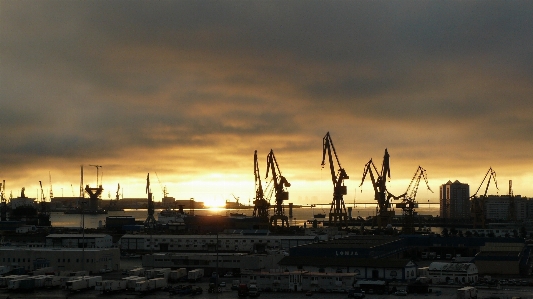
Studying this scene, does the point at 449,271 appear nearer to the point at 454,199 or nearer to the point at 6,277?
the point at 6,277

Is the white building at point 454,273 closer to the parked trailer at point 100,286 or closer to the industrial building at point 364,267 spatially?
the industrial building at point 364,267

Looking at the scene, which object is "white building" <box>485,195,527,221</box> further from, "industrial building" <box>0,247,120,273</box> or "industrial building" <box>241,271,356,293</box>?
"industrial building" <box>241,271,356,293</box>

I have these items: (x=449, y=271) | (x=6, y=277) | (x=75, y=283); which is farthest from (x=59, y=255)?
(x=449, y=271)

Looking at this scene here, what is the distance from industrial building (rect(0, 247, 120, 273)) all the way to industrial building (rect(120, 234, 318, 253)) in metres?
15.9

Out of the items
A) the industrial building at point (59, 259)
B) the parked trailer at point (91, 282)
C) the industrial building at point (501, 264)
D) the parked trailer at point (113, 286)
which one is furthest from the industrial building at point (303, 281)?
the industrial building at point (59, 259)

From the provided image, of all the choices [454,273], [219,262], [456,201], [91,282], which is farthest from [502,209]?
[91,282]

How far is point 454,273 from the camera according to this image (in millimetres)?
42062

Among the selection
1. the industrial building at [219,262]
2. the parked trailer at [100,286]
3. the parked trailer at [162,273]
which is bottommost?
the parked trailer at [100,286]

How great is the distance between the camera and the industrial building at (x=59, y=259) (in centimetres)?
4656

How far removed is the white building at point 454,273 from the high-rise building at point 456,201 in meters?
137

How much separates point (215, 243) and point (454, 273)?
26358 millimetres

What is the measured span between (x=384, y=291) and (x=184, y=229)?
5857cm

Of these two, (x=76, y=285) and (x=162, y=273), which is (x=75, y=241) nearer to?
(x=162, y=273)

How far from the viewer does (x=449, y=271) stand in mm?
42250
